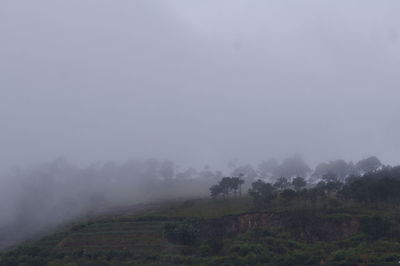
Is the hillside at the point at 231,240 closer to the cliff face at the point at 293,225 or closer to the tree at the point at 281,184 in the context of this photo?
the cliff face at the point at 293,225

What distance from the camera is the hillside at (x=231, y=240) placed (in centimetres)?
7206

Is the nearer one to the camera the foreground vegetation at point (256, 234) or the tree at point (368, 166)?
the foreground vegetation at point (256, 234)

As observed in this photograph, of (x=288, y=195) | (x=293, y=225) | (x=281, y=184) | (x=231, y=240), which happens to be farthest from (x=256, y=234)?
(x=281, y=184)

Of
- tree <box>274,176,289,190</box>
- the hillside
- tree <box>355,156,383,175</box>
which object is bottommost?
the hillside

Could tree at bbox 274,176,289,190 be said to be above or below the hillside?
above

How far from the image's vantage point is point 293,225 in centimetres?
9069

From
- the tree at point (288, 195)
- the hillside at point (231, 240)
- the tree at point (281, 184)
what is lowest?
the hillside at point (231, 240)

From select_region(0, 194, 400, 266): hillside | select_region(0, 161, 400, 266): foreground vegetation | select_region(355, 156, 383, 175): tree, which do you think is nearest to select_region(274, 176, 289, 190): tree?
select_region(0, 161, 400, 266): foreground vegetation

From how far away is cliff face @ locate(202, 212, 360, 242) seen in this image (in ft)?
286

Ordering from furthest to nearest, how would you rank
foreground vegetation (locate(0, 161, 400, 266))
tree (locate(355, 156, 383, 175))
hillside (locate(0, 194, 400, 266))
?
tree (locate(355, 156, 383, 175)) → foreground vegetation (locate(0, 161, 400, 266)) → hillside (locate(0, 194, 400, 266))

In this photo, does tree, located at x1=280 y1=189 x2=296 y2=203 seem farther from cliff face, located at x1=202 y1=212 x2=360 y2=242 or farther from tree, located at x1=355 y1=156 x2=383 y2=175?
tree, located at x1=355 y1=156 x2=383 y2=175

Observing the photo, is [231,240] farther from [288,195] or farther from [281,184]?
[281,184]

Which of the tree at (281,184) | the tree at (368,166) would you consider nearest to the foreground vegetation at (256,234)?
the tree at (281,184)

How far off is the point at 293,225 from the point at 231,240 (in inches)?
486
